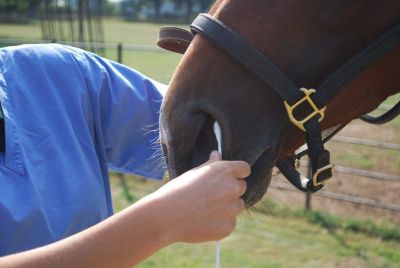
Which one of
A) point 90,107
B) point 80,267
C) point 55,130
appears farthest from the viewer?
point 90,107

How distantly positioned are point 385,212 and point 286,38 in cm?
354

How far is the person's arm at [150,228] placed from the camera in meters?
0.92

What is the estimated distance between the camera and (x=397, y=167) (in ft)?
18.5

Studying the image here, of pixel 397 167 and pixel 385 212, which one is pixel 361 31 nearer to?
pixel 385 212

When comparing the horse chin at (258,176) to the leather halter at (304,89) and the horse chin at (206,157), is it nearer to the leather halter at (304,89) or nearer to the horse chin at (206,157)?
the horse chin at (206,157)

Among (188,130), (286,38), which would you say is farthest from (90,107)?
(286,38)

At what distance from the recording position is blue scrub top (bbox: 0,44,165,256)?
4.21 feet

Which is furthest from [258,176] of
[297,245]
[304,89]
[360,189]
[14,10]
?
[14,10]

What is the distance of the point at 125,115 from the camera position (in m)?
1.63

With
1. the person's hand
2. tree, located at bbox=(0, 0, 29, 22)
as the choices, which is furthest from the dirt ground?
tree, located at bbox=(0, 0, 29, 22)

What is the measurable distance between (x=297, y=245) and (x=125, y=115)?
255cm

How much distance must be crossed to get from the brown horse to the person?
0.20 m

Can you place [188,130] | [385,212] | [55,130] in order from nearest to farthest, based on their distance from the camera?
[188,130]
[55,130]
[385,212]

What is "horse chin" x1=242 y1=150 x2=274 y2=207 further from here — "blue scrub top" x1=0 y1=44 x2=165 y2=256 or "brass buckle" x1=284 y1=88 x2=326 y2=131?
"blue scrub top" x1=0 y1=44 x2=165 y2=256
